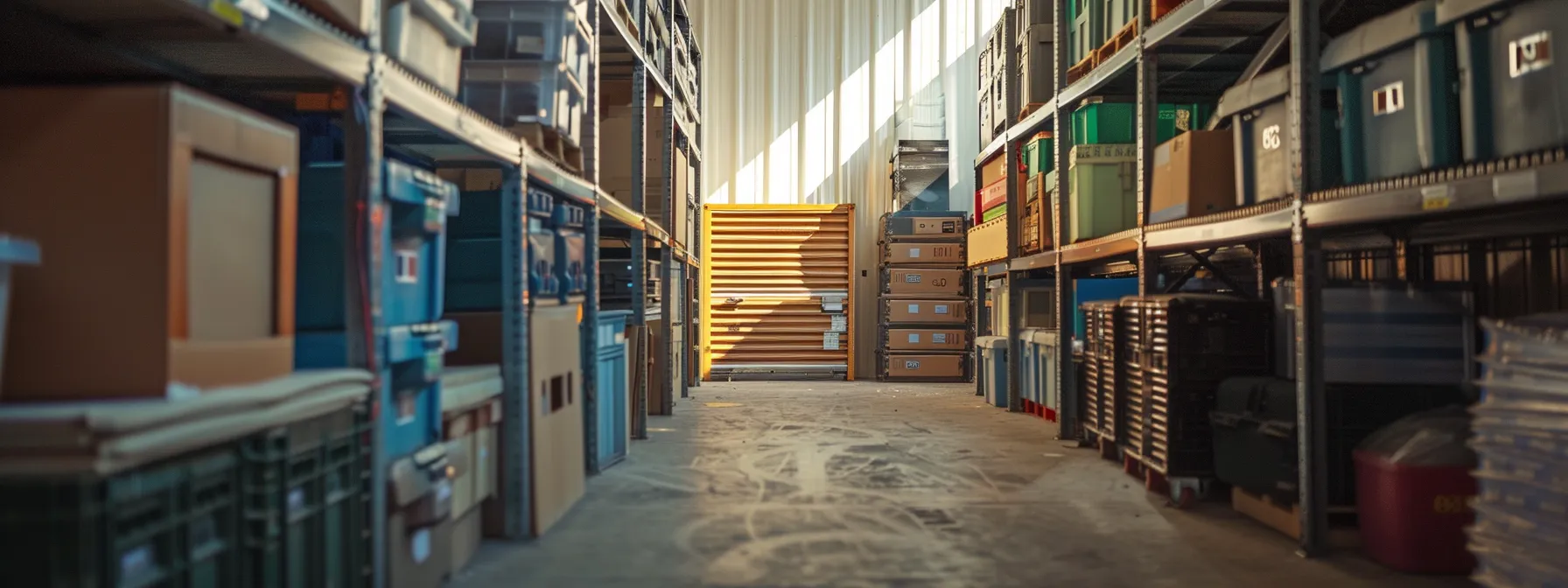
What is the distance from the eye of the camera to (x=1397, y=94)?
263 cm

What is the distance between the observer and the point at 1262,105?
10.9ft

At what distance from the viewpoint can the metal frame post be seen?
2.85 m

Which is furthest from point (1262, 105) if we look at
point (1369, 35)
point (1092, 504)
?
point (1092, 504)

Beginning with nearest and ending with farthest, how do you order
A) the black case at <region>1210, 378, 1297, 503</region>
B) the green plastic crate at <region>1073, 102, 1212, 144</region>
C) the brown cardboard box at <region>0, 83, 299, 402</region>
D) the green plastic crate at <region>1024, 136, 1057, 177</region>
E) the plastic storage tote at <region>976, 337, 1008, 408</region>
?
the brown cardboard box at <region>0, 83, 299, 402</region> → the black case at <region>1210, 378, 1297, 503</region> → the green plastic crate at <region>1073, 102, 1212, 144</region> → the green plastic crate at <region>1024, 136, 1057, 177</region> → the plastic storage tote at <region>976, 337, 1008, 408</region>

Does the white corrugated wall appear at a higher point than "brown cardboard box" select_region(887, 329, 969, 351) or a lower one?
higher

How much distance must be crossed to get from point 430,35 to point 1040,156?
14.2 feet

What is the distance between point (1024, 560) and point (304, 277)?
219cm

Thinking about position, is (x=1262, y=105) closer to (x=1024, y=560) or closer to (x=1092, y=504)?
(x=1092, y=504)

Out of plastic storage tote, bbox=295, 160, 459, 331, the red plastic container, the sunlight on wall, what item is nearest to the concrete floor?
the red plastic container

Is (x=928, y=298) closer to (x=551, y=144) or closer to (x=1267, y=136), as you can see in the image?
(x=1267, y=136)

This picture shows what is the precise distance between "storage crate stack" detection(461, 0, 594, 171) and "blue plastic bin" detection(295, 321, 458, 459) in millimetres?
1053

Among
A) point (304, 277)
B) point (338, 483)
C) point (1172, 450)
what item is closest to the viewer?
point (338, 483)

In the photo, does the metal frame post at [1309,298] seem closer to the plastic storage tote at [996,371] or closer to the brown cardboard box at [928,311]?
the plastic storage tote at [996,371]

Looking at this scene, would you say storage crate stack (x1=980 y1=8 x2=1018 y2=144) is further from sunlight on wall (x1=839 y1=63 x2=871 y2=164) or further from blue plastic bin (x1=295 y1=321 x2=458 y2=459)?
blue plastic bin (x1=295 y1=321 x2=458 y2=459)
